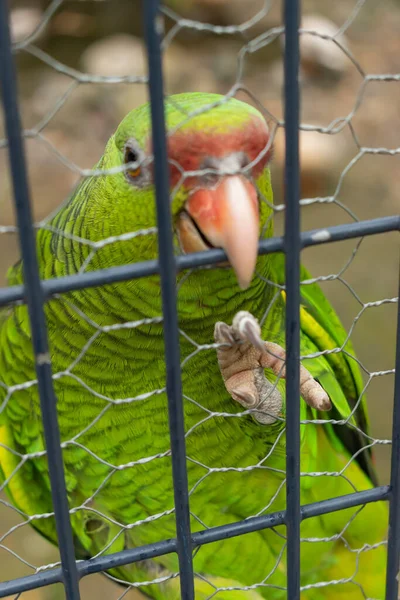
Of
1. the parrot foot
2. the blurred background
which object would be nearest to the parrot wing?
the parrot foot

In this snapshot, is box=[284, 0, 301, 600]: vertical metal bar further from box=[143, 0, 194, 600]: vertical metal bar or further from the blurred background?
the blurred background

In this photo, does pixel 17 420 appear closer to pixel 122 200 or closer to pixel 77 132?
pixel 122 200

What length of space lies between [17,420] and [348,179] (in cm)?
231

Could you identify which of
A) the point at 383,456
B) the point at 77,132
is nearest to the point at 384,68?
the point at 77,132

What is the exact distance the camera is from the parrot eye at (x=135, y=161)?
2.41 feet

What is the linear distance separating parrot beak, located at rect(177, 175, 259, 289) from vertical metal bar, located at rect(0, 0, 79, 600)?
0.60 ft

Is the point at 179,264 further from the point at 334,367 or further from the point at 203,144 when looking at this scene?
the point at 334,367

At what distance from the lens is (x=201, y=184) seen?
65 cm

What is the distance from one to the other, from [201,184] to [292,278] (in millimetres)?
147

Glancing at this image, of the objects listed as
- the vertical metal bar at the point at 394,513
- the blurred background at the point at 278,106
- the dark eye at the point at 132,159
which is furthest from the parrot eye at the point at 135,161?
the blurred background at the point at 278,106

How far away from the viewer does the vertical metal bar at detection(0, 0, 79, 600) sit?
44 cm

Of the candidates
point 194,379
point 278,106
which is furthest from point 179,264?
point 278,106

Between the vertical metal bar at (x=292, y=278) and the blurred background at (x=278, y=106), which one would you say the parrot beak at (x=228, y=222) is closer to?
the vertical metal bar at (x=292, y=278)

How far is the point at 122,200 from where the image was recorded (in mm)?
770
